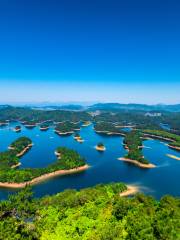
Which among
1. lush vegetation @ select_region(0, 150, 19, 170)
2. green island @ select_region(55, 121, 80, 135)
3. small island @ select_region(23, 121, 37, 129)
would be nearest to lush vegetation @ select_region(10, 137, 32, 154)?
lush vegetation @ select_region(0, 150, 19, 170)

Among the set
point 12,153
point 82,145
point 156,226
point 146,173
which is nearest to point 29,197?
point 156,226

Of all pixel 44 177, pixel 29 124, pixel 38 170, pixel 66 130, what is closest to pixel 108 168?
pixel 44 177

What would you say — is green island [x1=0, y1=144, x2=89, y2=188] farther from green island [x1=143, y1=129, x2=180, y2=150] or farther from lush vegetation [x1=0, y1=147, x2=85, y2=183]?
green island [x1=143, y1=129, x2=180, y2=150]

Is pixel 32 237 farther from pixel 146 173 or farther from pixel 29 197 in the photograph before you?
pixel 146 173

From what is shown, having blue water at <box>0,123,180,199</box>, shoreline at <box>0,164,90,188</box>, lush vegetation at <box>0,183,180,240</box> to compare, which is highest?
lush vegetation at <box>0,183,180,240</box>

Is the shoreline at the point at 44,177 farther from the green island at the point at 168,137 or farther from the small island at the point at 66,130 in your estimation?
the small island at the point at 66,130

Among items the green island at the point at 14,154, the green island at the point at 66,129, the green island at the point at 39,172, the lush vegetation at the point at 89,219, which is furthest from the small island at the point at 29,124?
the lush vegetation at the point at 89,219
